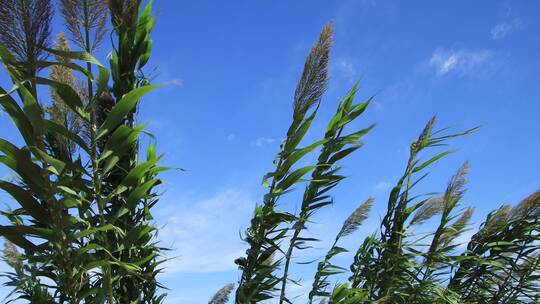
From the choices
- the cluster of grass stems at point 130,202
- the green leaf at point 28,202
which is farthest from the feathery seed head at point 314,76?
the green leaf at point 28,202

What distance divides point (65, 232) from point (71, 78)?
2.51 feet

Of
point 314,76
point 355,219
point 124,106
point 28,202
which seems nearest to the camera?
point 28,202

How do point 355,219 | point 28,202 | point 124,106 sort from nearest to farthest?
point 28,202 → point 124,106 → point 355,219

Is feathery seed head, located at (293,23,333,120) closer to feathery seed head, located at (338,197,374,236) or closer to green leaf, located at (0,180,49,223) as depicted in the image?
feathery seed head, located at (338,197,374,236)

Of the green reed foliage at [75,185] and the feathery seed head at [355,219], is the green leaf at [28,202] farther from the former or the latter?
the feathery seed head at [355,219]

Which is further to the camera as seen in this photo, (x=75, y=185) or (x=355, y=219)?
(x=355, y=219)

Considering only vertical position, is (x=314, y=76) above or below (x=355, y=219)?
above

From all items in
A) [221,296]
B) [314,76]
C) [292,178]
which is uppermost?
[314,76]

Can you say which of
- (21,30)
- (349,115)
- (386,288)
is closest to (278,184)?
(349,115)

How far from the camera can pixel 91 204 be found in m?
2.69

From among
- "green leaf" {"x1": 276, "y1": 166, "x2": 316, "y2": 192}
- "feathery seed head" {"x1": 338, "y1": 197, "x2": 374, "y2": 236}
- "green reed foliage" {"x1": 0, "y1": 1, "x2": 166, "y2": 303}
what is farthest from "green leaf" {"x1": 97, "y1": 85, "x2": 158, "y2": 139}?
"feathery seed head" {"x1": 338, "y1": 197, "x2": 374, "y2": 236}

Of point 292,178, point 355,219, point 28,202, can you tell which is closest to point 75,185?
point 28,202

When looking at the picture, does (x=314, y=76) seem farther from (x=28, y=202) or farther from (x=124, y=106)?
(x=28, y=202)

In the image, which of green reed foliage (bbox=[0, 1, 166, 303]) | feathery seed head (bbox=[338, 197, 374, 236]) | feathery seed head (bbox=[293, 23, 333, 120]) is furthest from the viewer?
feathery seed head (bbox=[338, 197, 374, 236])
